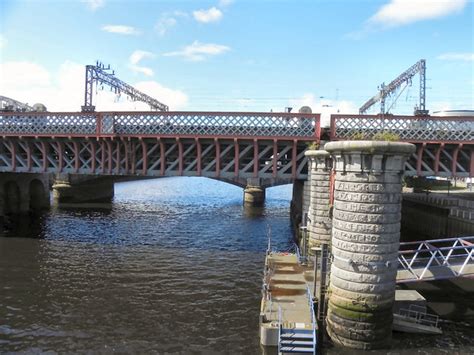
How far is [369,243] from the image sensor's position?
17875 millimetres

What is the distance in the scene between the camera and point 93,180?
7488 centimetres

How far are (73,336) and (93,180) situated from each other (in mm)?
57964

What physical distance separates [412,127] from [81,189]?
56.3 meters

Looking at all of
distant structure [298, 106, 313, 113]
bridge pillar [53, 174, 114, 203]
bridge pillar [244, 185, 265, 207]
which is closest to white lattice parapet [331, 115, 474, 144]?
distant structure [298, 106, 313, 113]

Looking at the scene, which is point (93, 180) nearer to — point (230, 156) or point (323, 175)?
point (230, 156)

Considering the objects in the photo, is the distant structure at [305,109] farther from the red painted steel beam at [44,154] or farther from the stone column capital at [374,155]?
the red painted steel beam at [44,154]

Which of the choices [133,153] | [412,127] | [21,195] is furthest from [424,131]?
[21,195]

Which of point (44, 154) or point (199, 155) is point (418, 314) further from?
point (44, 154)

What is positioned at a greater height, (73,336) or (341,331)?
A: (341,331)

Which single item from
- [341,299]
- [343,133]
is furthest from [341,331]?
[343,133]

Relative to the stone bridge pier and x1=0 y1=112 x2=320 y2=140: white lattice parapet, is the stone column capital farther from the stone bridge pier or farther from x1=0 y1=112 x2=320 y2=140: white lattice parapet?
the stone bridge pier

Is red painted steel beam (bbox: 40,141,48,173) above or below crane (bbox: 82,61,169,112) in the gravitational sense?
below

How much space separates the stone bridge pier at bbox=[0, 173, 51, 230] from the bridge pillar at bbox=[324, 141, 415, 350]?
43.2 m

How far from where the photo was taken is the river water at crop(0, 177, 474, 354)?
19625 millimetres
